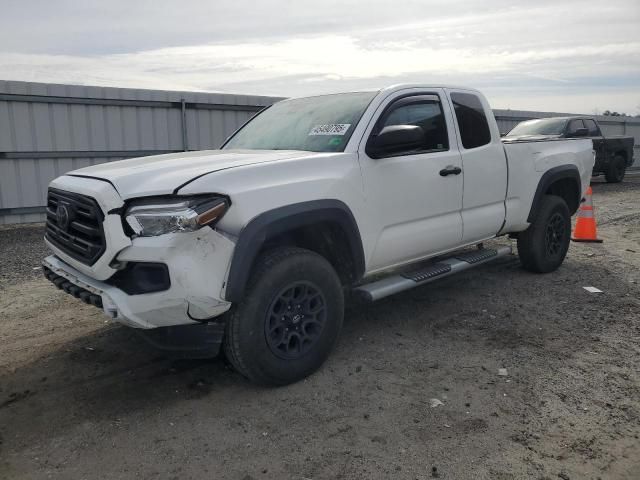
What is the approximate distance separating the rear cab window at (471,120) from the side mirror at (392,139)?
1.05 m

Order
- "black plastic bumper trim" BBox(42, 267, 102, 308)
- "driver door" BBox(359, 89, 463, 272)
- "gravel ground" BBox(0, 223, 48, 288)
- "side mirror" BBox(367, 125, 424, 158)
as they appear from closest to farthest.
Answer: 1. "black plastic bumper trim" BBox(42, 267, 102, 308)
2. "side mirror" BBox(367, 125, 424, 158)
3. "driver door" BBox(359, 89, 463, 272)
4. "gravel ground" BBox(0, 223, 48, 288)

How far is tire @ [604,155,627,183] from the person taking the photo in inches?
653

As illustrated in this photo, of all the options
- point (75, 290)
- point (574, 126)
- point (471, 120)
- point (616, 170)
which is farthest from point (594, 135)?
point (75, 290)

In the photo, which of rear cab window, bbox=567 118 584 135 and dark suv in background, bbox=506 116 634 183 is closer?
dark suv in background, bbox=506 116 634 183

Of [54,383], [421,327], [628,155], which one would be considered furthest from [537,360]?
[628,155]

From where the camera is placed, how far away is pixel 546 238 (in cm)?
612

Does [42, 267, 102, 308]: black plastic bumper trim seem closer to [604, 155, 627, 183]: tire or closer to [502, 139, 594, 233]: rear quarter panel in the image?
[502, 139, 594, 233]: rear quarter panel

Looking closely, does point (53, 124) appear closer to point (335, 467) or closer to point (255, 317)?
point (255, 317)

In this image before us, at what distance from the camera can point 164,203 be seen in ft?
10.2

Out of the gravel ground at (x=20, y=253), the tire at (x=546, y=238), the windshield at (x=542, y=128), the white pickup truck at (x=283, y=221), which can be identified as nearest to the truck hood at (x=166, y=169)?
the white pickup truck at (x=283, y=221)

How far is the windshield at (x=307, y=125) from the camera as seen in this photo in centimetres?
407

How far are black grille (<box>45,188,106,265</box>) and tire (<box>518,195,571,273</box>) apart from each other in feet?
14.6

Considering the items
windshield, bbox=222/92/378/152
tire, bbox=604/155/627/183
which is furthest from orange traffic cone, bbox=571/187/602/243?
tire, bbox=604/155/627/183

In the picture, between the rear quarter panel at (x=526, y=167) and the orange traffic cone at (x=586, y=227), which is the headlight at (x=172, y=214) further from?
the orange traffic cone at (x=586, y=227)
